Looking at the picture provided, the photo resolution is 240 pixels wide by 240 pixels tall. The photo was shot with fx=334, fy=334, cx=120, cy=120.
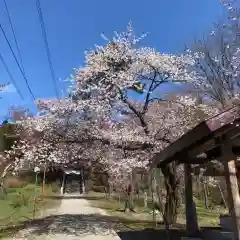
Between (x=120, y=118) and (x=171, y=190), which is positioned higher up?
(x=120, y=118)

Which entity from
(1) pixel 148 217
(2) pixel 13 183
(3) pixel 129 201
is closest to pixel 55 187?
(2) pixel 13 183

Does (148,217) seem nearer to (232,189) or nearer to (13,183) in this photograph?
(232,189)

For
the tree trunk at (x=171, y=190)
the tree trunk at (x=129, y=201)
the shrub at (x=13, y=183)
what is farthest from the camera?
the shrub at (x=13, y=183)

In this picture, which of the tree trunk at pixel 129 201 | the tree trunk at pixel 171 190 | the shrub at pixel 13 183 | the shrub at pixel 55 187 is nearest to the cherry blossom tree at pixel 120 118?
the tree trunk at pixel 171 190

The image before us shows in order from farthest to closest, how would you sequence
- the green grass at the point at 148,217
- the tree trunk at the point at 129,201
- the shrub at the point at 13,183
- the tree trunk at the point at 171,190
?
the shrub at the point at 13,183, the tree trunk at the point at 129,201, the green grass at the point at 148,217, the tree trunk at the point at 171,190

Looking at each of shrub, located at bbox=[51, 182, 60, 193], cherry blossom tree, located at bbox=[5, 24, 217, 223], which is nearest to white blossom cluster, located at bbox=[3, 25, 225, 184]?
cherry blossom tree, located at bbox=[5, 24, 217, 223]

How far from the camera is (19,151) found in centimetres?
1563

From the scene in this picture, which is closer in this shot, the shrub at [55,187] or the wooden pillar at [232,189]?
the wooden pillar at [232,189]

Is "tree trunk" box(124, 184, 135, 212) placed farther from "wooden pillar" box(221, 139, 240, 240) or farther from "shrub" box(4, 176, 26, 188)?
"shrub" box(4, 176, 26, 188)

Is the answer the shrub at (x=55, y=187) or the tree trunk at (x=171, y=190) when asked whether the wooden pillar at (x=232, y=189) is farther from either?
the shrub at (x=55, y=187)

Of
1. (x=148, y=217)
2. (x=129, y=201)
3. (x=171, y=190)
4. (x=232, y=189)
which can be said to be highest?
(x=171, y=190)

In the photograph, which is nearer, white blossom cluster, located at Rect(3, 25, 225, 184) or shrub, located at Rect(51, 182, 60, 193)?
white blossom cluster, located at Rect(3, 25, 225, 184)

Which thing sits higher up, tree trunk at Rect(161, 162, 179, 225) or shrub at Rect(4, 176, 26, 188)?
shrub at Rect(4, 176, 26, 188)

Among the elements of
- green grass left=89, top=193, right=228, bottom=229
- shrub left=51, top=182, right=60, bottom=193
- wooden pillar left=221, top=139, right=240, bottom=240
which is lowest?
green grass left=89, top=193, right=228, bottom=229
